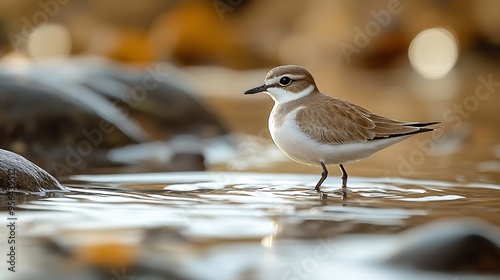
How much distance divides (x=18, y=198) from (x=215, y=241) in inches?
67.0

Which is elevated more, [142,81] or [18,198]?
[142,81]

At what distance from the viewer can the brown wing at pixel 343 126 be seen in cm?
648

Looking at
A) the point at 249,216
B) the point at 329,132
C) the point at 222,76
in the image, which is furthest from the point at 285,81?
the point at 222,76

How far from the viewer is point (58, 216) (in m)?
5.15

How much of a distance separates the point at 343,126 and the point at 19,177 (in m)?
2.39

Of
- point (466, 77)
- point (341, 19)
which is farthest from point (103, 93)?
point (341, 19)

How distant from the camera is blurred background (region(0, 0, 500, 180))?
8763mm

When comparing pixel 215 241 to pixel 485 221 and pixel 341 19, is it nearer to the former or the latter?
pixel 485 221

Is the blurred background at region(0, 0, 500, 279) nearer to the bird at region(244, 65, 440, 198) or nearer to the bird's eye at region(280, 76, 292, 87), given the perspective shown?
the bird at region(244, 65, 440, 198)

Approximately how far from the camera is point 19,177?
5.88 metres

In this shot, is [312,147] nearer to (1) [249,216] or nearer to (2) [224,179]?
(2) [224,179]

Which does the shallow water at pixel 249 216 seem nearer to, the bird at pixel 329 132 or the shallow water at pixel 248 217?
the shallow water at pixel 248 217

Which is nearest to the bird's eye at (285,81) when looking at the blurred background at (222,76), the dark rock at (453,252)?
the blurred background at (222,76)

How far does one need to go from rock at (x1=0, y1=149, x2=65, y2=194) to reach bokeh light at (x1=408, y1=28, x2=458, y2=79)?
17.3 meters
